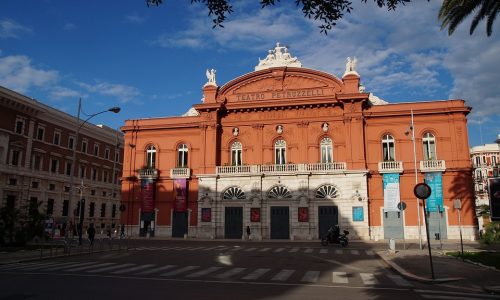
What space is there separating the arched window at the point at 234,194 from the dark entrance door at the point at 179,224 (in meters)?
5.16

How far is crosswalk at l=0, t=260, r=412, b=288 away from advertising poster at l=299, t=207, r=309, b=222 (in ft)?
76.0

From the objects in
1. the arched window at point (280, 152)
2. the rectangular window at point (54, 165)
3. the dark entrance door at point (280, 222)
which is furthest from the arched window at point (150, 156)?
the rectangular window at point (54, 165)

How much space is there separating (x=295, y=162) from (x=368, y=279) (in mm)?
28131

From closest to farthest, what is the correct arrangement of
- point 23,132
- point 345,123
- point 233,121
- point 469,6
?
1. point 469,6
2. point 345,123
3. point 233,121
4. point 23,132

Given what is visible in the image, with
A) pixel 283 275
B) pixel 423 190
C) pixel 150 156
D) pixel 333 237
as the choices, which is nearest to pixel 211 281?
pixel 283 275

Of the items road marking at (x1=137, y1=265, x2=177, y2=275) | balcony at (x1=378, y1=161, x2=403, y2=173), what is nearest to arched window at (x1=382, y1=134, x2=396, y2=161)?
balcony at (x1=378, y1=161, x2=403, y2=173)

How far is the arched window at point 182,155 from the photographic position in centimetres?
4497

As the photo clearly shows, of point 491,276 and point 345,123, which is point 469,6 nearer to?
point 491,276

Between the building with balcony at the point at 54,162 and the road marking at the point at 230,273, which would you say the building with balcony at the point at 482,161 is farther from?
the road marking at the point at 230,273

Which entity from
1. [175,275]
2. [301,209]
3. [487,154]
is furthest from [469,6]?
[487,154]

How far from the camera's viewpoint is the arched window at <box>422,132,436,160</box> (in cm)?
3916

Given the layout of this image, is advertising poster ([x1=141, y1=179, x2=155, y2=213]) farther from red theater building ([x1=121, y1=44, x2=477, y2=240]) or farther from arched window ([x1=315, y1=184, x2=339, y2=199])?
arched window ([x1=315, y1=184, x2=339, y2=199])

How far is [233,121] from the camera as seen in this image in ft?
145

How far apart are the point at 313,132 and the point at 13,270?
3118 centimetres
